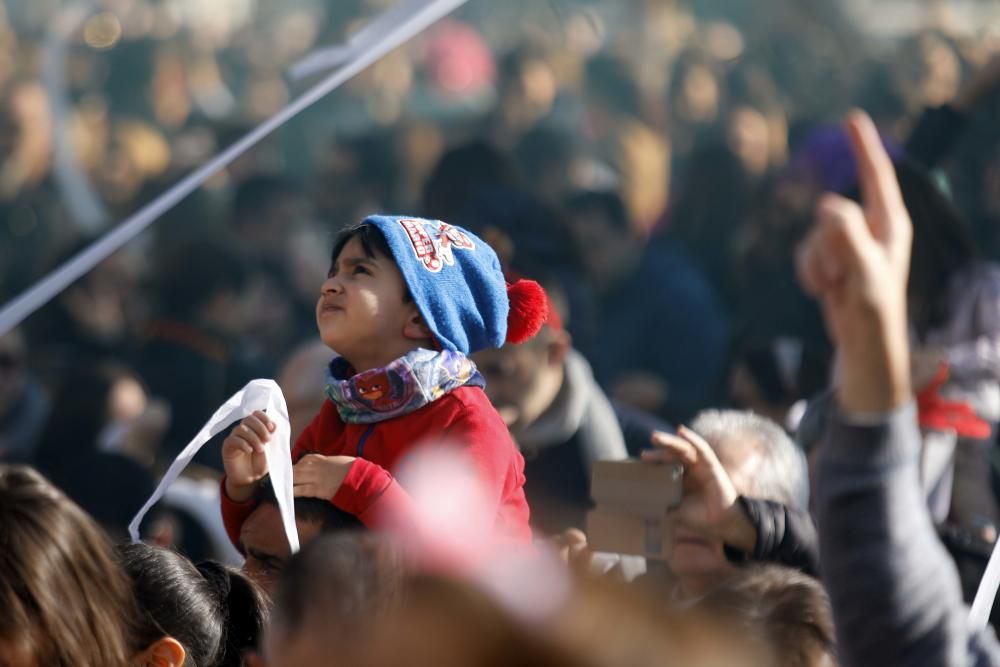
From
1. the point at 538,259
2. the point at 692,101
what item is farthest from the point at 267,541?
the point at 692,101

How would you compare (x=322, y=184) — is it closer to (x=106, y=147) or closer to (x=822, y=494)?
(x=106, y=147)

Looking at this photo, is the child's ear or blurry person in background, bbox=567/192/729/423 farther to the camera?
blurry person in background, bbox=567/192/729/423

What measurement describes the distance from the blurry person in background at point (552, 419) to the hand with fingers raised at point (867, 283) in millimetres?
2234

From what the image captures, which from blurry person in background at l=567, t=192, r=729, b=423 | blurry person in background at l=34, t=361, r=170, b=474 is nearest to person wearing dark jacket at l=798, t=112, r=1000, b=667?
blurry person in background at l=34, t=361, r=170, b=474

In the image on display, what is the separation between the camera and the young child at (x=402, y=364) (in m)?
2.31

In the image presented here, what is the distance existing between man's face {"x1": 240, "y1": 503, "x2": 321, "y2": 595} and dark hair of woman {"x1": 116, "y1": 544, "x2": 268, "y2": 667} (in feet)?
0.27

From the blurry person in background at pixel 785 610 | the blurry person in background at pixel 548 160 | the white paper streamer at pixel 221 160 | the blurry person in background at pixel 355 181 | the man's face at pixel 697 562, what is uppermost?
the white paper streamer at pixel 221 160

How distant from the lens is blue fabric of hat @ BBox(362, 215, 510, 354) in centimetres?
240

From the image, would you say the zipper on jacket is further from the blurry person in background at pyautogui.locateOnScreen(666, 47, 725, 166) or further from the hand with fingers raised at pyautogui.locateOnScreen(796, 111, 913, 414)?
the blurry person in background at pyautogui.locateOnScreen(666, 47, 725, 166)

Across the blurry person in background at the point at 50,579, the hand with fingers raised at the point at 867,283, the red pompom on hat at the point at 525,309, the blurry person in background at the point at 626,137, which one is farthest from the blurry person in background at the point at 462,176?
the hand with fingers raised at the point at 867,283

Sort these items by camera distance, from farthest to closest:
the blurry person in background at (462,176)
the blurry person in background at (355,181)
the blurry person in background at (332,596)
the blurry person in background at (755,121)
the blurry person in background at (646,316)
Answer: the blurry person in background at (355,181), the blurry person in background at (755,121), the blurry person in background at (462,176), the blurry person in background at (646,316), the blurry person in background at (332,596)

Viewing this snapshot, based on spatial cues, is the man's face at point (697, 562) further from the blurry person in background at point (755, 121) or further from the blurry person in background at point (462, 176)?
the blurry person in background at point (755, 121)

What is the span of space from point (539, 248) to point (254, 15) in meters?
6.78

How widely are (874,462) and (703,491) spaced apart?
0.97 metres
